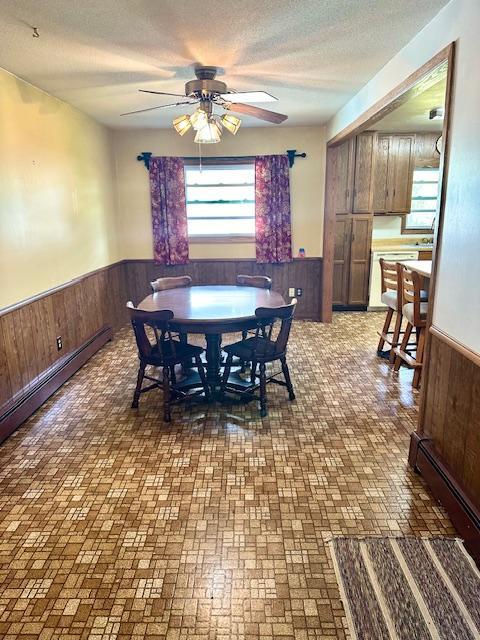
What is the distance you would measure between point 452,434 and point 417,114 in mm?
4052

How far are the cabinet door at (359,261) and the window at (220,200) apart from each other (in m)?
1.50

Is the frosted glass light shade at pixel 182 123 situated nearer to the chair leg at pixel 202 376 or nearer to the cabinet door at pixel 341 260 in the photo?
the chair leg at pixel 202 376

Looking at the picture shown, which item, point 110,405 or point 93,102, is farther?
point 93,102

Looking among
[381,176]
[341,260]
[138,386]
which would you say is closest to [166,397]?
[138,386]

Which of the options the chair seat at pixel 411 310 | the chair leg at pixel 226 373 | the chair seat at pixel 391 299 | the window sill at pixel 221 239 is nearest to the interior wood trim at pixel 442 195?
the chair seat at pixel 411 310

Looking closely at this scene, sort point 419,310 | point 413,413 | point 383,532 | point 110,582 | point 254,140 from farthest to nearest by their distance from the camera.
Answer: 1. point 254,140
2. point 419,310
3. point 413,413
4. point 383,532
5. point 110,582

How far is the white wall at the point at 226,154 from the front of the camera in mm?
5277

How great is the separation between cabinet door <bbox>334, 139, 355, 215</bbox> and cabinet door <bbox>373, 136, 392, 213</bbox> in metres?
0.35

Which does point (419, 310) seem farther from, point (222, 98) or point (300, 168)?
point (300, 168)

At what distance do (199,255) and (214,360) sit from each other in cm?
244

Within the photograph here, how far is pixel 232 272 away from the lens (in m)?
5.64

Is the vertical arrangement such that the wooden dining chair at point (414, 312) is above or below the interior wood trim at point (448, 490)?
above

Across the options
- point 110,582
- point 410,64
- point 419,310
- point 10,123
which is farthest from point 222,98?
point 110,582

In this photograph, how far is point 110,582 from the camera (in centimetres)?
173
